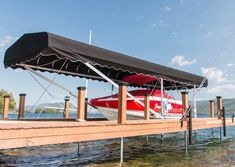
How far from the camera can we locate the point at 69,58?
6488 mm

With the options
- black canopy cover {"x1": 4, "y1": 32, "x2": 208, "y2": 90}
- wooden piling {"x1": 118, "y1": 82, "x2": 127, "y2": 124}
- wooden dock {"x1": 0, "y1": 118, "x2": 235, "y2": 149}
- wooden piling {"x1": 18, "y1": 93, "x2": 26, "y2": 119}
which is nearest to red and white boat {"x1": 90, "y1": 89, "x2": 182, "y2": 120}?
black canopy cover {"x1": 4, "y1": 32, "x2": 208, "y2": 90}

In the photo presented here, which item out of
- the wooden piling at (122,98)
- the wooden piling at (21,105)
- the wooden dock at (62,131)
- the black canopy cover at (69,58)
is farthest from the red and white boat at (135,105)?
the wooden piling at (122,98)

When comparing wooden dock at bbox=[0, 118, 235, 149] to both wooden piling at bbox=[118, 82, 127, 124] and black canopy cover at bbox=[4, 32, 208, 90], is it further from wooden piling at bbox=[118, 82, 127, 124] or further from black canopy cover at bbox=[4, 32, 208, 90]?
black canopy cover at bbox=[4, 32, 208, 90]

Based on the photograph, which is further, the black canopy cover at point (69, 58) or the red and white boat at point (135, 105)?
the red and white boat at point (135, 105)

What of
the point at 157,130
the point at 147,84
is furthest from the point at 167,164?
the point at 147,84

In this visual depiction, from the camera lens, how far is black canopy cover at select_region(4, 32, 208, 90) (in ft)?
20.5

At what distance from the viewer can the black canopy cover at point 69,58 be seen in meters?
6.25

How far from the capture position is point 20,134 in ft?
14.7

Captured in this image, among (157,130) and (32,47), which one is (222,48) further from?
(32,47)

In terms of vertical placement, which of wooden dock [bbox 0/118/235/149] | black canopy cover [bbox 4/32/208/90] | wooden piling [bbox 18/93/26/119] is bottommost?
wooden dock [bbox 0/118/235/149]

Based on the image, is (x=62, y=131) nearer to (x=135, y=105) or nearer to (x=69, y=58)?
(x=69, y=58)

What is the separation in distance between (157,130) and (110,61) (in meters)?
2.50

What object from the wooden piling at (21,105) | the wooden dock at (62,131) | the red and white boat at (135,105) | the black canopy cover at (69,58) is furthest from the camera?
the red and white boat at (135,105)

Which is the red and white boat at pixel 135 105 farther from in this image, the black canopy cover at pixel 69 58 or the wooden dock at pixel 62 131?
the wooden dock at pixel 62 131
